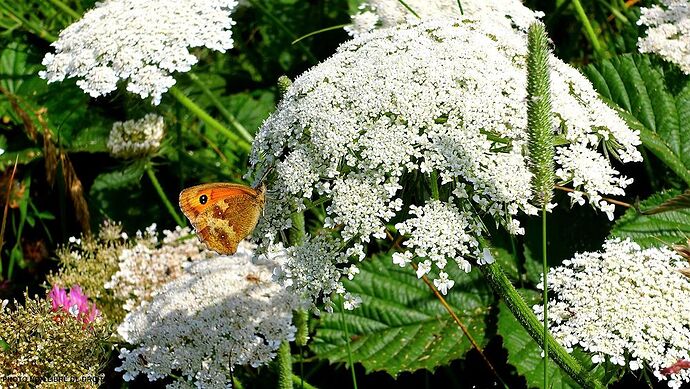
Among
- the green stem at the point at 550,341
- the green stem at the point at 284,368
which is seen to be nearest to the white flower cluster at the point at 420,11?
the green stem at the point at 284,368

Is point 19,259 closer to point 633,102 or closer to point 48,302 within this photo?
point 48,302

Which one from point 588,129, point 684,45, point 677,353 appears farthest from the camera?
point 684,45

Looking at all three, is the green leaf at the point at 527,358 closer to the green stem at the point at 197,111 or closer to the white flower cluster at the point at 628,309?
the white flower cluster at the point at 628,309

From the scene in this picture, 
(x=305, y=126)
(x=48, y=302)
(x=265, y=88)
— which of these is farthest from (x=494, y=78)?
(x=265, y=88)

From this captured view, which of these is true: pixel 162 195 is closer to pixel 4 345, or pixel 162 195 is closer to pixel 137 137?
pixel 137 137

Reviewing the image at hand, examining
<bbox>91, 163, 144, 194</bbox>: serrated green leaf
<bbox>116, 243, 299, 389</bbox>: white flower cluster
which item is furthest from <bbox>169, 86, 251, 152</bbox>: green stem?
<bbox>116, 243, 299, 389</bbox>: white flower cluster

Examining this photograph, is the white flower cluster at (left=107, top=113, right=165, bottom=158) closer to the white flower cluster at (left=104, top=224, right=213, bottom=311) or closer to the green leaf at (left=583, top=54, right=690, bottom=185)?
the white flower cluster at (left=104, top=224, right=213, bottom=311)
